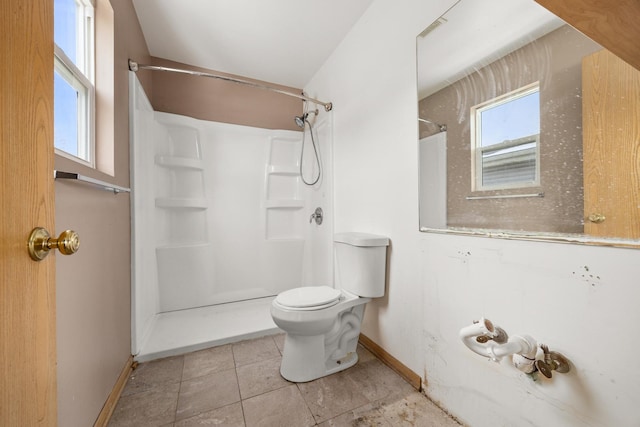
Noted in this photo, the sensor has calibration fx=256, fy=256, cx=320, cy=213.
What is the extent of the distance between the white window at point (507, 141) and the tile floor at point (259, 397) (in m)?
1.06

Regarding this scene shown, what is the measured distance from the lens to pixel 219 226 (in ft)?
7.98

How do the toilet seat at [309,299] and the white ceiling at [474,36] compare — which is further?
the toilet seat at [309,299]

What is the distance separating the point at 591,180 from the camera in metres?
0.76

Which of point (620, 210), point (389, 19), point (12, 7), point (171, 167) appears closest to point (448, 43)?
point (389, 19)

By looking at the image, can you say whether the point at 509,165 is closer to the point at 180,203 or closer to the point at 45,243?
the point at 45,243

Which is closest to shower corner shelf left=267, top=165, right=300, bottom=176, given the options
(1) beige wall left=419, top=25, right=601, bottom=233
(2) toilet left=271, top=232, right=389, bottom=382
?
(2) toilet left=271, top=232, right=389, bottom=382

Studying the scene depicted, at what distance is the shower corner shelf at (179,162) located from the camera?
7.09 feet

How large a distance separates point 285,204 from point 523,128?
2044mm

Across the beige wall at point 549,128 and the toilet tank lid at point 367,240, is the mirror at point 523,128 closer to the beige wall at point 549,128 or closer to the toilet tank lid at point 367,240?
the beige wall at point 549,128

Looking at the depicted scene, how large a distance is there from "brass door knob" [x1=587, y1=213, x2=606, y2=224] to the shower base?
179 cm

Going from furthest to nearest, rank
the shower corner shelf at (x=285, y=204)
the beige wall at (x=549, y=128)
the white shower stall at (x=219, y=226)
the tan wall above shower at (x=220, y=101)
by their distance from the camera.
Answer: the shower corner shelf at (x=285, y=204) → the tan wall above shower at (x=220, y=101) → the white shower stall at (x=219, y=226) → the beige wall at (x=549, y=128)

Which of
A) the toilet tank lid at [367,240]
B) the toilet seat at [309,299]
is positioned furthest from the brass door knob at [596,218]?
the toilet seat at [309,299]

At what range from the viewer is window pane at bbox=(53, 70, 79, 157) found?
936 millimetres

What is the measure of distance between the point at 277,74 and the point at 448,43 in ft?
5.72
